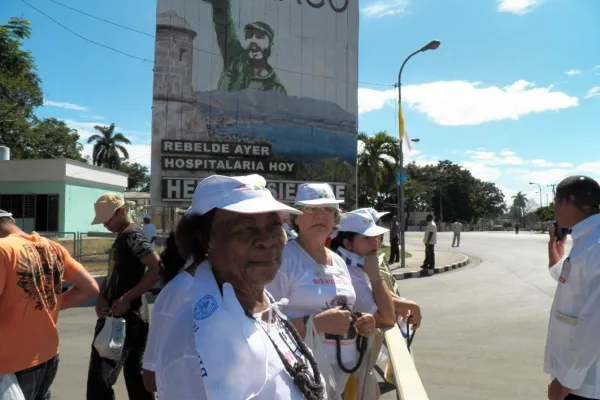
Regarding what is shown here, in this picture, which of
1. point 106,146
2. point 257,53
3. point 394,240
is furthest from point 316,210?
point 106,146

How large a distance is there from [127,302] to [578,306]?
268cm

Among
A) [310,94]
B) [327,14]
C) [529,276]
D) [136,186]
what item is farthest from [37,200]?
[136,186]

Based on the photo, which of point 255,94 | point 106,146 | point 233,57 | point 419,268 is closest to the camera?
point 419,268

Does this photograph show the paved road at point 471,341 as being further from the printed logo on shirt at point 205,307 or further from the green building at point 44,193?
the green building at point 44,193

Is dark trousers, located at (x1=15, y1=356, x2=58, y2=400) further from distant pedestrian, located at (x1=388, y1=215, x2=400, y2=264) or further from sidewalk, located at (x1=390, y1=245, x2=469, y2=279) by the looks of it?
distant pedestrian, located at (x1=388, y1=215, x2=400, y2=264)

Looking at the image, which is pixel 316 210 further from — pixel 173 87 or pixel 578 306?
pixel 173 87

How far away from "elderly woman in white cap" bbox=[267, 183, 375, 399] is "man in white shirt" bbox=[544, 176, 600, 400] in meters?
0.95

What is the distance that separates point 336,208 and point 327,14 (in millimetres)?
18720

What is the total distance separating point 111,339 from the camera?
3.03 m

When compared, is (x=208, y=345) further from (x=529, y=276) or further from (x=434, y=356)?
(x=529, y=276)

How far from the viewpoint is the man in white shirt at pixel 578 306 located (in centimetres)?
220

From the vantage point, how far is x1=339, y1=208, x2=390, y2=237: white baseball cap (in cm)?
288

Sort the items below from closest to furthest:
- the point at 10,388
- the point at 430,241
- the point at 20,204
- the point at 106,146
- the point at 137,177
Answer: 1. the point at 10,388
2. the point at 430,241
3. the point at 20,204
4. the point at 106,146
5. the point at 137,177

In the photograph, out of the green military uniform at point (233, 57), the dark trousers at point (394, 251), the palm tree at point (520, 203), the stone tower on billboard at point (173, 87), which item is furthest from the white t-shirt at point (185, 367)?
the palm tree at point (520, 203)
